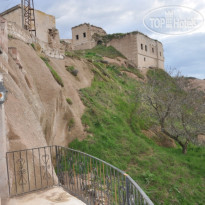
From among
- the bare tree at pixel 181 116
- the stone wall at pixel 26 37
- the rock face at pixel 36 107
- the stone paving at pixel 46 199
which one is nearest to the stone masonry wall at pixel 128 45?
the bare tree at pixel 181 116

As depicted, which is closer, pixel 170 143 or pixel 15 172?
pixel 15 172

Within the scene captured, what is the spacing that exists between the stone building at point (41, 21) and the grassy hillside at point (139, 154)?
853 centimetres

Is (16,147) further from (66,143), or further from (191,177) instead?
(191,177)

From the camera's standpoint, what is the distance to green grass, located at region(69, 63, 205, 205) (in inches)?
418

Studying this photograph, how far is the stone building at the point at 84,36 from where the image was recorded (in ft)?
120

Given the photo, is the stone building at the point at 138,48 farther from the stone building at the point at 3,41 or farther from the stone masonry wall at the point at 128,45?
the stone building at the point at 3,41

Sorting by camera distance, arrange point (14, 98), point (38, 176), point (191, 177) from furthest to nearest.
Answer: point (191, 177) < point (14, 98) < point (38, 176)

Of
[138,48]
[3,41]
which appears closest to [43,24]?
[3,41]

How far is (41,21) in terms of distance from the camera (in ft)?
70.1

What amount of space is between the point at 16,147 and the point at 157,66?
36992 millimetres

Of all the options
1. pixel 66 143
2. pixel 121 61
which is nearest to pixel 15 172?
pixel 66 143

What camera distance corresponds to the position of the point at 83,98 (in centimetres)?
1480

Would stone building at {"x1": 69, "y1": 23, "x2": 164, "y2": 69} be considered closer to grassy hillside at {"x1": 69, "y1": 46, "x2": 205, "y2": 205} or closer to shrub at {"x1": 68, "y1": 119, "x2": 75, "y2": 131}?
grassy hillside at {"x1": 69, "y1": 46, "x2": 205, "y2": 205}

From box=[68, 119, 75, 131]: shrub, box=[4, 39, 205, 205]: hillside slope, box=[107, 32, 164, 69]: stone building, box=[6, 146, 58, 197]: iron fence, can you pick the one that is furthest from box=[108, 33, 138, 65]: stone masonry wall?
box=[6, 146, 58, 197]: iron fence
